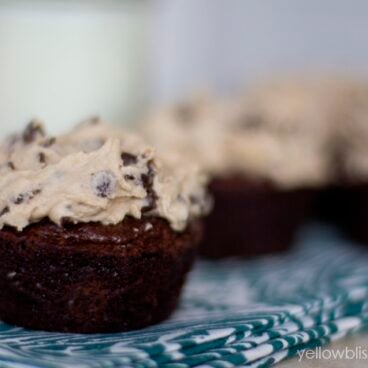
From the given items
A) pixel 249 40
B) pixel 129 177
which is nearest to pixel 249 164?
pixel 129 177

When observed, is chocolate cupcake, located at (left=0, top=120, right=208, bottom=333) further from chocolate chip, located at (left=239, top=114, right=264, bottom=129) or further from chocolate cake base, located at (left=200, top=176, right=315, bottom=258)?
chocolate chip, located at (left=239, top=114, right=264, bottom=129)

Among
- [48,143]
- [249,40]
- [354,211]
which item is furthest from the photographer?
[249,40]

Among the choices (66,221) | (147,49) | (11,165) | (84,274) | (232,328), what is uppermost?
(147,49)

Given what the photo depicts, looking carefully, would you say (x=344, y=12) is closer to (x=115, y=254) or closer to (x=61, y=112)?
(x=61, y=112)

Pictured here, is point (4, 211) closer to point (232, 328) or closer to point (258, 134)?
point (232, 328)

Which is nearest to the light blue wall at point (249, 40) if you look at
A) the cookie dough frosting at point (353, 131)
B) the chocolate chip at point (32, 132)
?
the cookie dough frosting at point (353, 131)

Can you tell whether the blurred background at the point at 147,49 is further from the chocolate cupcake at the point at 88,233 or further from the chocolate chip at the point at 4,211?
the chocolate chip at the point at 4,211

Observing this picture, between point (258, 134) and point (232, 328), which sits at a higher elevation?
point (258, 134)
